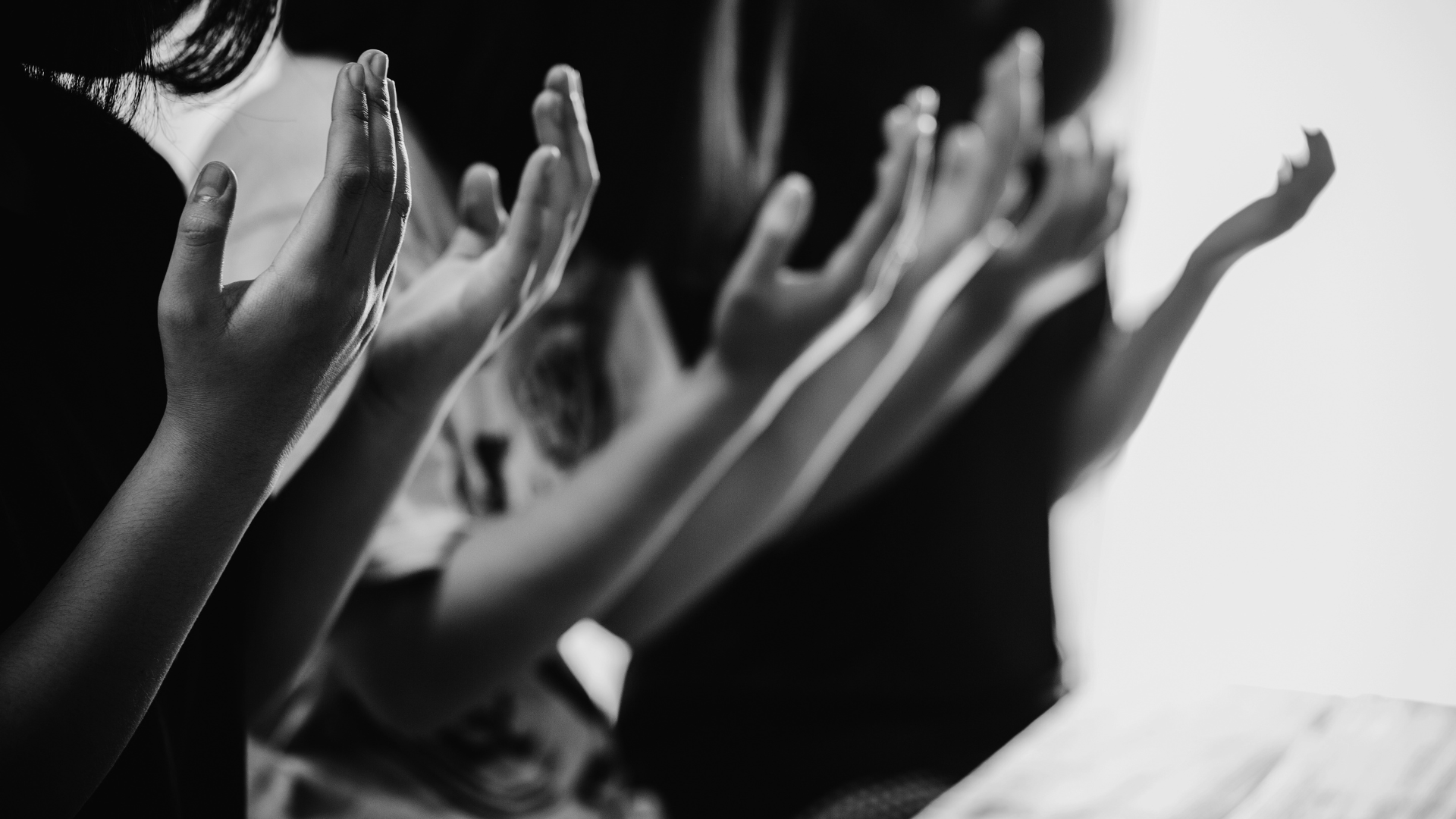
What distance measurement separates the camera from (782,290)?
32.5 inches

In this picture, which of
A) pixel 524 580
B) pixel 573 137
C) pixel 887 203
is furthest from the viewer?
pixel 887 203

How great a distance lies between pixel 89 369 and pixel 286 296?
8.2 inches

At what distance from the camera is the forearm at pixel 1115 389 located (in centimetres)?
140

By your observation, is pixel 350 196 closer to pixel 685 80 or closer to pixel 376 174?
pixel 376 174

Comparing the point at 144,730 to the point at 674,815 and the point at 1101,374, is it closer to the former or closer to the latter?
the point at 674,815

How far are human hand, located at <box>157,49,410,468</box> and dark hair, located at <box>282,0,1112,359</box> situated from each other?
0.31 metres

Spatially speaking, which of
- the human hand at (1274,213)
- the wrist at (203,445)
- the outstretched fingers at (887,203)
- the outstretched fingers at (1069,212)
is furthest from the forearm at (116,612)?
the human hand at (1274,213)

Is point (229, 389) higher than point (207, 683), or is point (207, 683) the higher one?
point (229, 389)

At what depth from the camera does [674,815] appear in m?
1.01

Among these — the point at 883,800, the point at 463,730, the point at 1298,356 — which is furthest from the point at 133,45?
the point at 1298,356

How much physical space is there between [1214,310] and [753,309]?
2.87ft

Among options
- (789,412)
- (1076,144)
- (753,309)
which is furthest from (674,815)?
(1076,144)

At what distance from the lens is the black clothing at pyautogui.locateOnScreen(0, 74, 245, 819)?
50 cm

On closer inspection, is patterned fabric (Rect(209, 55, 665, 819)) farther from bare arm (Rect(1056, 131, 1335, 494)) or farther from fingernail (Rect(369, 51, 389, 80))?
bare arm (Rect(1056, 131, 1335, 494))
